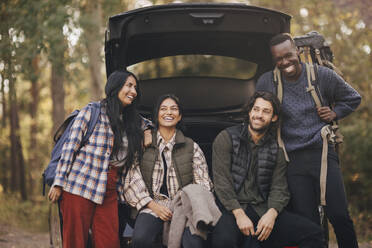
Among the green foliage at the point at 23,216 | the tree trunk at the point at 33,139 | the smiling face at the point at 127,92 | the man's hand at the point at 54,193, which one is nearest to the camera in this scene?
the man's hand at the point at 54,193

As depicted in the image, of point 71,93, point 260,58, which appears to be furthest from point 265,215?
point 71,93

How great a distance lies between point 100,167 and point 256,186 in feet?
4.21

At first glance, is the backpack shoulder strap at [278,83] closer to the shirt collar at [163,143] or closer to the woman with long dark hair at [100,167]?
the shirt collar at [163,143]

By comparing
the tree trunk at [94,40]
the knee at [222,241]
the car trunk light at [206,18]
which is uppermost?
the tree trunk at [94,40]

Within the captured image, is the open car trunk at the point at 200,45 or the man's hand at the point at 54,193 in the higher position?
the open car trunk at the point at 200,45

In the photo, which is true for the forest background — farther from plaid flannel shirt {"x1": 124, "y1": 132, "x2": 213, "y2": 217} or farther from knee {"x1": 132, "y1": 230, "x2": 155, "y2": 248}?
knee {"x1": 132, "y1": 230, "x2": 155, "y2": 248}

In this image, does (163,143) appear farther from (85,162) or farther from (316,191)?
(316,191)

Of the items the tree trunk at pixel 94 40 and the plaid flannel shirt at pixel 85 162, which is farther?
the tree trunk at pixel 94 40

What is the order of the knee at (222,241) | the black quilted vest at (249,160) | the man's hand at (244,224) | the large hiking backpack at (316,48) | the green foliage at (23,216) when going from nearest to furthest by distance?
the knee at (222,241), the man's hand at (244,224), the black quilted vest at (249,160), the large hiking backpack at (316,48), the green foliage at (23,216)

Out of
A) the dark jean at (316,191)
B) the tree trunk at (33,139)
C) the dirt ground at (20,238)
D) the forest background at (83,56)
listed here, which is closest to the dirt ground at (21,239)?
the dirt ground at (20,238)

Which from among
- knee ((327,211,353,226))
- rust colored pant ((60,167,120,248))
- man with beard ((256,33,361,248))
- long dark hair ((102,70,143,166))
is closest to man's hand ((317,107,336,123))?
man with beard ((256,33,361,248))

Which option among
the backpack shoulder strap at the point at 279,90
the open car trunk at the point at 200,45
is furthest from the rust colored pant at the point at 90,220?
the backpack shoulder strap at the point at 279,90

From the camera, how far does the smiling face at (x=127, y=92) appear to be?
3780mm

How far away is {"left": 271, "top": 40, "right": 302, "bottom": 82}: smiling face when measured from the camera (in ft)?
12.1
